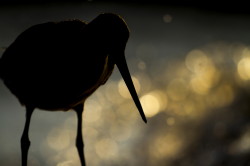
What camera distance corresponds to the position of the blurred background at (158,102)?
21.1 feet

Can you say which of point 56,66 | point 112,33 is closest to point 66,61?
point 56,66

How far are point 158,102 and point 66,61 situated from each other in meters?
3.45

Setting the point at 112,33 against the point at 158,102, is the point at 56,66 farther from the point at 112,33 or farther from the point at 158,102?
the point at 158,102

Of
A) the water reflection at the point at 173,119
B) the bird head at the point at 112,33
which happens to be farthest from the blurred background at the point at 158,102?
the bird head at the point at 112,33

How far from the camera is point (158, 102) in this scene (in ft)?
26.9

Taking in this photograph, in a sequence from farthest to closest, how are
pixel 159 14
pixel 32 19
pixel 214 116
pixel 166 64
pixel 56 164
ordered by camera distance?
pixel 159 14, pixel 32 19, pixel 166 64, pixel 214 116, pixel 56 164

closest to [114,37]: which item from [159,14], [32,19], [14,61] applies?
[14,61]

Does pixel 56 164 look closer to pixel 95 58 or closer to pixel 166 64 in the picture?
pixel 95 58

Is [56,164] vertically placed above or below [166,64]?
above

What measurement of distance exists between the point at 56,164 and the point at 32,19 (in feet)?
18.1

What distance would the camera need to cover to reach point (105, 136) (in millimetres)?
7047

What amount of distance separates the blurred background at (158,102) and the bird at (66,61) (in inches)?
49.9

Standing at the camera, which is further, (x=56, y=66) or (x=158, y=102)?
(x=158, y=102)

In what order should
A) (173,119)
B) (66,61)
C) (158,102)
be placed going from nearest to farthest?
(66,61) → (173,119) → (158,102)
